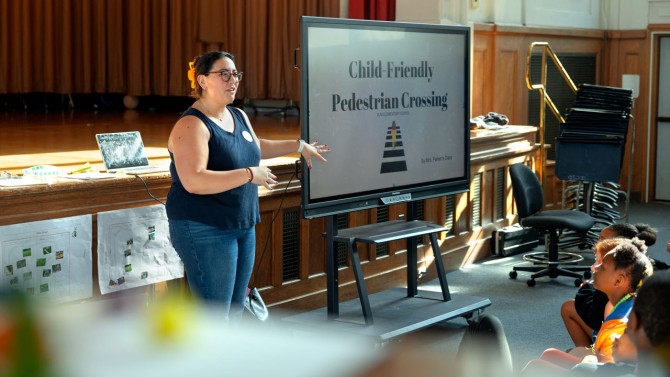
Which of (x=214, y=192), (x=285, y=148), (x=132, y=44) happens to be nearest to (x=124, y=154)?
(x=285, y=148)

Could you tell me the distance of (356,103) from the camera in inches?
184

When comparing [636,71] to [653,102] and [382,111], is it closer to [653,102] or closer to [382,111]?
[653,102]

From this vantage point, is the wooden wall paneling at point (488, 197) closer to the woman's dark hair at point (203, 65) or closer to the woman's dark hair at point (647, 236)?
the woman's dark hair at point (647, 236)

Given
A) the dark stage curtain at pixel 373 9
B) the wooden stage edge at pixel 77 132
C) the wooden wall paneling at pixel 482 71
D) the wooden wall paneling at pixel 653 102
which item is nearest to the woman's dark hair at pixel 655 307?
the wooden stage edge at pixel 77 132

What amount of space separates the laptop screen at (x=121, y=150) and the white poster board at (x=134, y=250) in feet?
0.87

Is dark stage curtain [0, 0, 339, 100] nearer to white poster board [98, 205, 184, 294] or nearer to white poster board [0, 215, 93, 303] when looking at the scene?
white poster board [98, 205, 184, 294]

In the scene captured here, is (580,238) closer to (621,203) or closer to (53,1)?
(621,203)

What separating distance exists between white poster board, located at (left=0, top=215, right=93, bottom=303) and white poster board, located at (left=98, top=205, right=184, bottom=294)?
7 centimetres

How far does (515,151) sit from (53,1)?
719 centimetres

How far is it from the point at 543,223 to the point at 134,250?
307cm

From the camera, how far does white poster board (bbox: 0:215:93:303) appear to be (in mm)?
3799

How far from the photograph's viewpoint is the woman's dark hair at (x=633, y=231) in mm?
4414

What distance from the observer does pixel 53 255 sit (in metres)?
3.93

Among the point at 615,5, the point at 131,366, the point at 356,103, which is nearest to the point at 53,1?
the point at 615,5
